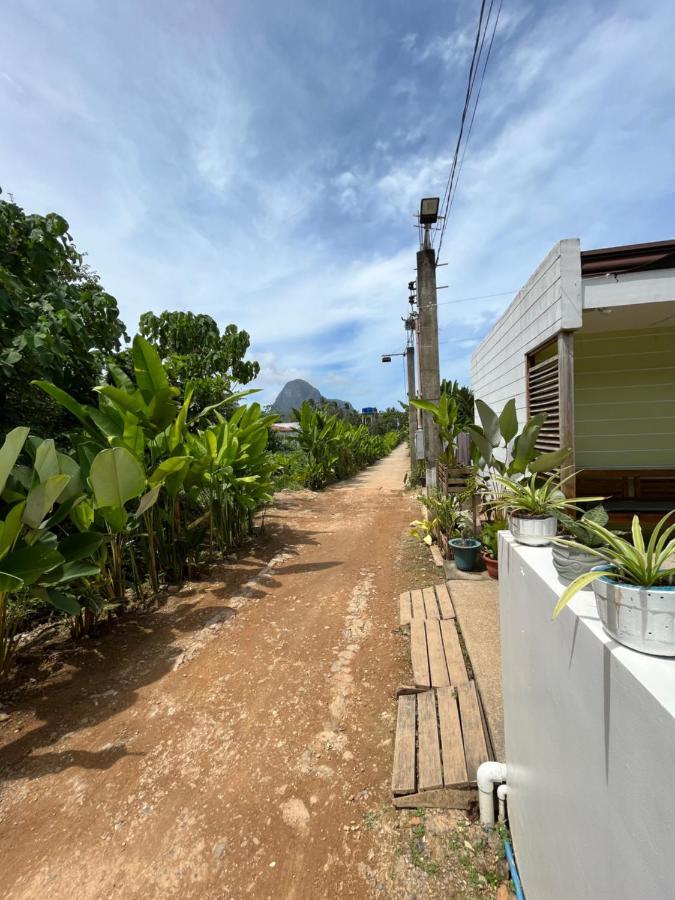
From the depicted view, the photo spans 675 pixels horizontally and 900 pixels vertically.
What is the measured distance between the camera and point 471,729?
2277mm

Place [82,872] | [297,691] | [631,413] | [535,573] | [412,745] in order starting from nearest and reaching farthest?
[535,573], [82,872], [412,745], [297,691], [631,413]

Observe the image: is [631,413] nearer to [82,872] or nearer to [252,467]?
[252,467]

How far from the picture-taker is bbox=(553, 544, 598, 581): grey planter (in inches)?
41.2

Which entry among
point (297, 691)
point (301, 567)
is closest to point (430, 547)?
point (301, 567)

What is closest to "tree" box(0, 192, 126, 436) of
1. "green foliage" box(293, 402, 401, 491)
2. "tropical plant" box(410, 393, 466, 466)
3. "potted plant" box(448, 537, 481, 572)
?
"tropical plant" box(410, 393, 466, 466)

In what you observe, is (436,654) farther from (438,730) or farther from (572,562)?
(572,562)

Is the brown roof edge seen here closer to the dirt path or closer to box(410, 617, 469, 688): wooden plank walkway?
box(410, 617, 469, 688): wooden plank walkway

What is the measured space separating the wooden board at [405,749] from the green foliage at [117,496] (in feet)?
7.26

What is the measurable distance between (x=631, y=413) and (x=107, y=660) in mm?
6427

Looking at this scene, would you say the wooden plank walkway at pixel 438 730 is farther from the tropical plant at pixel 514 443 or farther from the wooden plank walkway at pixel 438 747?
the tropical plant at pixel 514 443

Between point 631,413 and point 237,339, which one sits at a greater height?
point 237,339

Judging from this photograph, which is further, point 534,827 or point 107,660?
point 107,660

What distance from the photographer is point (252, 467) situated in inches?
231

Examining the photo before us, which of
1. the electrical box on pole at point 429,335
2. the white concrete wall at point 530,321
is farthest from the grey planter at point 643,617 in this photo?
the electrical box on pole at point 429,335
